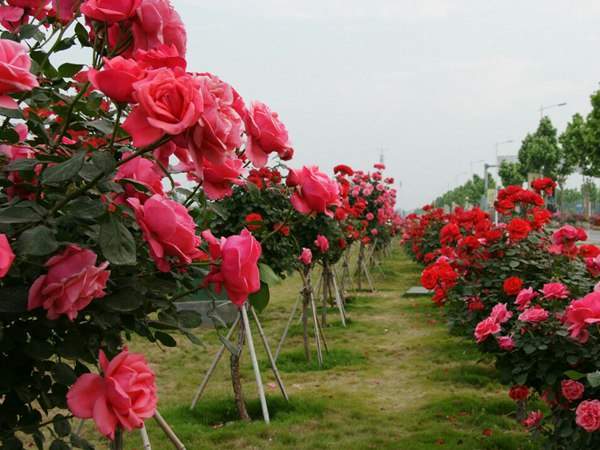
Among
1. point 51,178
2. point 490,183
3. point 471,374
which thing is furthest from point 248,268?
point 490,183

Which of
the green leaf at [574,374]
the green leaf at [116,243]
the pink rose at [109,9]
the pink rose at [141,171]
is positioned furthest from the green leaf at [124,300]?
the green leaf at [574,374]

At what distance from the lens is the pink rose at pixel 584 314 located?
2586 millimetres

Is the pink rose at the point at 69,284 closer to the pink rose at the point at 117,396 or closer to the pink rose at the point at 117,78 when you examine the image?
the pink rose at the point at 117,396

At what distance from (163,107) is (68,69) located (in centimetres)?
Result: 55

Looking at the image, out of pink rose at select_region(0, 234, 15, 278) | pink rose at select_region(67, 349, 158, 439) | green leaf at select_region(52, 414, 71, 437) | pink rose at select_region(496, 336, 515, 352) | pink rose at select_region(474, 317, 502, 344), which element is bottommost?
pink rose at select_region(496, 336, 515, 352)

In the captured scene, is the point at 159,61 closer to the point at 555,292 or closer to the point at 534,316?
the point at 534,316

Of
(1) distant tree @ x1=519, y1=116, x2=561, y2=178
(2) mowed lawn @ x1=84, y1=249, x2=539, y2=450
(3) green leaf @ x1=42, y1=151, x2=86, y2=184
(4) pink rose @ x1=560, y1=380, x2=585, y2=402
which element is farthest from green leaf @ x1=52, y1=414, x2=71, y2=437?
(1) distant tree @ x1=519, y1=116, x2=561, y2=178

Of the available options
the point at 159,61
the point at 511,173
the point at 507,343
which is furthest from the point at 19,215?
the point at 511,173

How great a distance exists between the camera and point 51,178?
36.4 inches

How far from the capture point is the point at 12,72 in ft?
2.99

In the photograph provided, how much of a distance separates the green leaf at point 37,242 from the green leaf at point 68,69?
462 mm

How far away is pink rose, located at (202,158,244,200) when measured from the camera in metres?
1.10

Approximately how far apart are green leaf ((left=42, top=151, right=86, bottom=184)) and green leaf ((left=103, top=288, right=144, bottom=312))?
0.75ft

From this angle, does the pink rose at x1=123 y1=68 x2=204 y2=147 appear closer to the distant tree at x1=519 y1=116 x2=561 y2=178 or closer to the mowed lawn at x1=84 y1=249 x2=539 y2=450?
the mowed lawn at x1=84 y1=249 x2=539 y2=450
